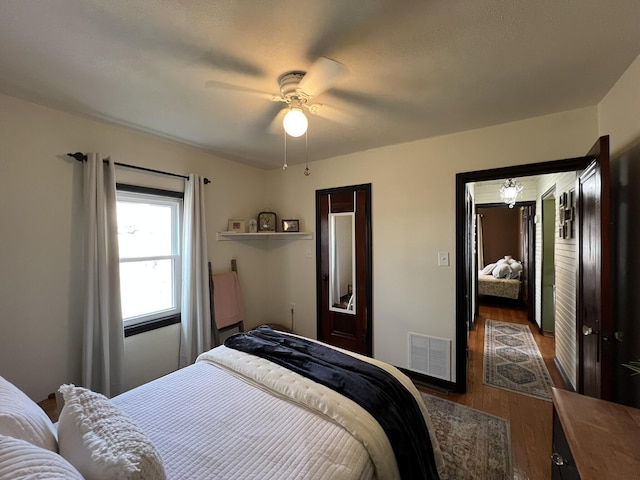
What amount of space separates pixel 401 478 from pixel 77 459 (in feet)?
3.94

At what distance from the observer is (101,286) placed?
2178 mm

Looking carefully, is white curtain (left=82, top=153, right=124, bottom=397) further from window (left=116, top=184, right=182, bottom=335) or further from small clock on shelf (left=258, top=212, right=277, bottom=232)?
small clock on shelf (left=258, top=212, right=277, bottom=232)

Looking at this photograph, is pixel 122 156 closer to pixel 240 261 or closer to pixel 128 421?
pixel 240 261

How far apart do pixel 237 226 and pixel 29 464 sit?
288 cm

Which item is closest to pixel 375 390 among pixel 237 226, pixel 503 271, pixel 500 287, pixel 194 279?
pixel 194 279

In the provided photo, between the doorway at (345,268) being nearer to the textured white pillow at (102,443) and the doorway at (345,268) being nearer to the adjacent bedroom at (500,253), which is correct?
the textured white pillow at (102,443)

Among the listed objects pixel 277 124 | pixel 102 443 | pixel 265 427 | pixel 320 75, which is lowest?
pixel 265 427

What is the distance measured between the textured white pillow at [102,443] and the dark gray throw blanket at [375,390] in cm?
87

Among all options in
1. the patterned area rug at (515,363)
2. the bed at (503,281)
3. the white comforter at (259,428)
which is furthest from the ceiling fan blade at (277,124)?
the bed at (503,281)

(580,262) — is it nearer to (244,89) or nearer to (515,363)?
(515,363)

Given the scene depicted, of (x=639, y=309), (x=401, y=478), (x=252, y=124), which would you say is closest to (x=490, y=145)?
(x=639, y=309)

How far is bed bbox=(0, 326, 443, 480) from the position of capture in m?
1.03

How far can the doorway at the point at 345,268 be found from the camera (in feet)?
10.3

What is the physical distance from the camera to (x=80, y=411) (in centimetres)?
93
